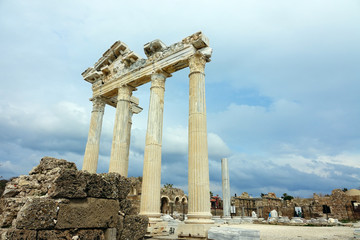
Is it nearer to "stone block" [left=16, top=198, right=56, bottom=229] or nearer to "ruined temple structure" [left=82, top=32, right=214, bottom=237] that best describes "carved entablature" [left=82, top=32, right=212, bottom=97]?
"ruined temple structure" [left=82, top=32, right=214, bottom=237]

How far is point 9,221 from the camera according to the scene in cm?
412

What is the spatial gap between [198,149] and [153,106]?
3867 mm

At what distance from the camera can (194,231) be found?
874cm

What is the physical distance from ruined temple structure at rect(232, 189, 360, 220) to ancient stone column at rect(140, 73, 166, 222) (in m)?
20.6

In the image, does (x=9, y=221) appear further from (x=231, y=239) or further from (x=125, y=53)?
(x=125, y=53)

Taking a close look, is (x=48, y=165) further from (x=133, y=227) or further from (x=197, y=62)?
(x=197, y=62)

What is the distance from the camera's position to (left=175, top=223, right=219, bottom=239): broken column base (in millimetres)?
8539

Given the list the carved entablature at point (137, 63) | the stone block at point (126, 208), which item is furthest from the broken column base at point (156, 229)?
the carved entablature at point (137, 63)

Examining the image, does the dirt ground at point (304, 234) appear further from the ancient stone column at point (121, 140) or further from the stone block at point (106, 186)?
the ancient stone column at point (121, 140)

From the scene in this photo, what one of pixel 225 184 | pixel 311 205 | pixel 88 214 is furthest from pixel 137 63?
pixel 311 205

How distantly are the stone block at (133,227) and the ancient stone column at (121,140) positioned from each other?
847 centimetres

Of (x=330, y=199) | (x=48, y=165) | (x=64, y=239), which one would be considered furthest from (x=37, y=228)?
(x=330, y=199)

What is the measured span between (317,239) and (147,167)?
304 inches

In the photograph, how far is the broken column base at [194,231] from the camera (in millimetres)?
8539
